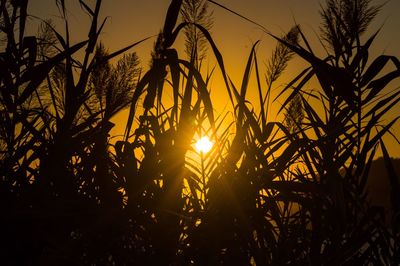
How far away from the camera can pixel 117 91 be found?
162cm

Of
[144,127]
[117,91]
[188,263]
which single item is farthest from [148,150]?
[117,91]

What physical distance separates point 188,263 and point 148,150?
0.33 meters

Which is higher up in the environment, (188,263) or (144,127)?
(144,127)

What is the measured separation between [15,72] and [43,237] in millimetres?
611

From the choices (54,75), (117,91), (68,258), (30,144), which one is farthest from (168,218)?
(54,75)

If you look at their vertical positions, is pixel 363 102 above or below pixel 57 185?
above

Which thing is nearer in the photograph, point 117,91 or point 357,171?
point 357,171

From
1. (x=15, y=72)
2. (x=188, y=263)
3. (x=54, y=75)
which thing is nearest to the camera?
(x=188, y=263)

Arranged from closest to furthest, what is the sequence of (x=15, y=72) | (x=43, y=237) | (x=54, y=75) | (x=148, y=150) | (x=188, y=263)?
(x=43, y=237), (x=188, y=263), (x=148, y=150), (x=15, y=72), (x=54, y=75)

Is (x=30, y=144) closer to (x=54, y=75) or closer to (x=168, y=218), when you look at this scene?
(x=168, y=218)

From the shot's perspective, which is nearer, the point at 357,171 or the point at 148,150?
the point at 148,150

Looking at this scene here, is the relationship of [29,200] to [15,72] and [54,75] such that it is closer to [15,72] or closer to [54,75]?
[15,72]

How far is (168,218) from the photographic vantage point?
3.76 feet

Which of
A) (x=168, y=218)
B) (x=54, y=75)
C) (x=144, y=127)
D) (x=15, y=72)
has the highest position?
(x=54, y=75)
